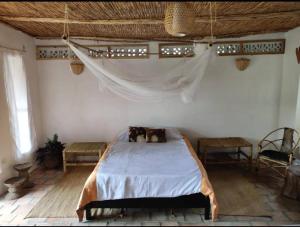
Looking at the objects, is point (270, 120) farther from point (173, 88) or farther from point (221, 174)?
point (173, 88)

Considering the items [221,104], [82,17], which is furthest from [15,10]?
[221,104]

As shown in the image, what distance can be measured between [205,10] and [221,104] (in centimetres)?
213

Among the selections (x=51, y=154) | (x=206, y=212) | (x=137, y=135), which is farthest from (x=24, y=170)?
(x=206, y=212)

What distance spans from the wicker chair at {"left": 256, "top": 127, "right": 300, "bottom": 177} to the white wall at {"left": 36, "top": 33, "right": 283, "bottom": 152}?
20cm

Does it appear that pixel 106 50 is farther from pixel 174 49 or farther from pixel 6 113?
pixel 6 113

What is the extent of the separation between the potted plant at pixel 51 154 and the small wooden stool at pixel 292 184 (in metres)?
3.80

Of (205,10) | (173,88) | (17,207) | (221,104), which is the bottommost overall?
(17,207)

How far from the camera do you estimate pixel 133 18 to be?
11.2 feet

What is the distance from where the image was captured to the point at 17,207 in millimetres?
3193

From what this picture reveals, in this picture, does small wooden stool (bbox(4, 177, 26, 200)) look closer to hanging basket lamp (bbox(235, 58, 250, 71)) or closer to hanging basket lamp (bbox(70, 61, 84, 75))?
hanging basket lamp (bbox(70, 61, 84, 75))

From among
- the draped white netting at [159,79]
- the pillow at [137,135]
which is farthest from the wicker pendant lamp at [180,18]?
the pillow at [137,135]

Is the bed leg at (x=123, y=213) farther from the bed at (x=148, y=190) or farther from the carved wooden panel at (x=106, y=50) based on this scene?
Answer: the carved wooden panel at (x=106, y=50)

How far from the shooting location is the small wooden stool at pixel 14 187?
3410 mm

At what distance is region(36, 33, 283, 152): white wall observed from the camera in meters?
4.67
